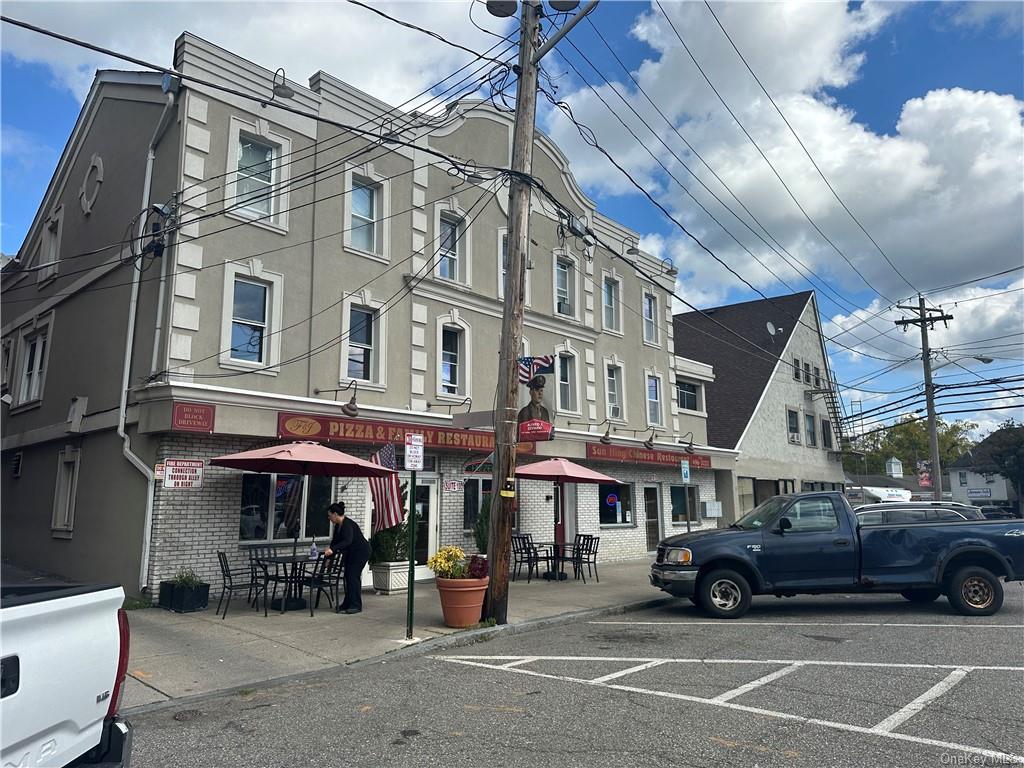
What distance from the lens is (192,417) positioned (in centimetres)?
1132

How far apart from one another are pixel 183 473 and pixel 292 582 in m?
2.53

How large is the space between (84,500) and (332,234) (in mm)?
6815

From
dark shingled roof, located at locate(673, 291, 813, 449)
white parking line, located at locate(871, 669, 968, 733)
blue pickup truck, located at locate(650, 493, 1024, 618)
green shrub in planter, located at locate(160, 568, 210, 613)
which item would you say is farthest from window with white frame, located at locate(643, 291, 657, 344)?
white parking line, located at locate(871, 669, 968, 733)

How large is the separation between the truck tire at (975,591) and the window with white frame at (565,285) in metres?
11.6

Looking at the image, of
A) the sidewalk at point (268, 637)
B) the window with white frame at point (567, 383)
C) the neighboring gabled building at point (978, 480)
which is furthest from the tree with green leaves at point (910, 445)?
the sidewalk at point (268, 637)

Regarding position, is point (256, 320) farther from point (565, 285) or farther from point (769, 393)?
point (769, 393)

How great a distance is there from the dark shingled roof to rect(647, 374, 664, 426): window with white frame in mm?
5834

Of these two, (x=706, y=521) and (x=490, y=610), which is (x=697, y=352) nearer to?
(x=706, y=521)

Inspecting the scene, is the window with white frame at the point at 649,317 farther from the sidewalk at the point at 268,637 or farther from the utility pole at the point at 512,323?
the utility pole at the point at 512,323

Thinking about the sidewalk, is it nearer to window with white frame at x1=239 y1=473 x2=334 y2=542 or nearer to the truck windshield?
window with white frame at x1=239 y1=473 x2=334 y2=542

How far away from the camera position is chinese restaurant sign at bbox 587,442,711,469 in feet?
64.0

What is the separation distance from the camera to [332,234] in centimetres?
1436

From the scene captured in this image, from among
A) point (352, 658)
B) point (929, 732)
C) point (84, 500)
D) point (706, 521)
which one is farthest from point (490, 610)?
point (706, 521)

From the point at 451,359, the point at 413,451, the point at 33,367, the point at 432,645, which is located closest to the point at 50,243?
the point at 33,367
